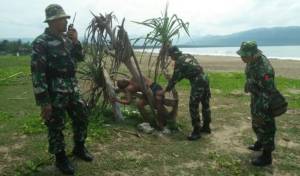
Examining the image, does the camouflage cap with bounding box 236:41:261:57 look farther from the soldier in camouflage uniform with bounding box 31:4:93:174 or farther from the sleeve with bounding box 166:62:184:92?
the soldier in camouflage uniform with bounding box 31:4:93:174

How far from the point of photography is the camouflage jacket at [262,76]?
6316 millimetres

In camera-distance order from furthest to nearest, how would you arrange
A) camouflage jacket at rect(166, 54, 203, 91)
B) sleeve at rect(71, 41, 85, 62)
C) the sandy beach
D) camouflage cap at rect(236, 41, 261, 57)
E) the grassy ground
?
the sandy beach, camouflage jacket at rect(166, 54, 203, 91), camouflage cap at rect(236, 41, 261, 57), the grassy ground, sleeve at rect(71, 41, 85, 62)

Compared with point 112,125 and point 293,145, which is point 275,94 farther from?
point 112,125

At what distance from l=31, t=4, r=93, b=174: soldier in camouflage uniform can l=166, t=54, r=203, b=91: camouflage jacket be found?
2558 mm

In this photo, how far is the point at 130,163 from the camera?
646 centimetres

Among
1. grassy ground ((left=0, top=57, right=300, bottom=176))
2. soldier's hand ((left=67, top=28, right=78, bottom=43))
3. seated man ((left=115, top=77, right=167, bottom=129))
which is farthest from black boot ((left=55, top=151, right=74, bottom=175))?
seated man ((left=115, top=77, right=167, bottom=129))

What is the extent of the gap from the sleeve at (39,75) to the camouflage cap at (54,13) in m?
0.39

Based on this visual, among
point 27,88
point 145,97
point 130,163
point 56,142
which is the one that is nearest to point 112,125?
point 145,97

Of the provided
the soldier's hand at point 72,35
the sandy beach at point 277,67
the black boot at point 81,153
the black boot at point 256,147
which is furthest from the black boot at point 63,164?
the sandy beach at point 277,67

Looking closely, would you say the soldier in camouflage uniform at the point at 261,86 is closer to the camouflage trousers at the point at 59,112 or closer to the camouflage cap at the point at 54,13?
the camouflage trousers at the point at 59,112

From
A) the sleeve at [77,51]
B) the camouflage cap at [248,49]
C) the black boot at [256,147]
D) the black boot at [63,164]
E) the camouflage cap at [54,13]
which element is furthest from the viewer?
the black boot at [256,147]

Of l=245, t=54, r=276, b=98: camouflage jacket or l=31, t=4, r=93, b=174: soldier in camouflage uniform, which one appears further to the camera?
l=245, t=54, r=276, b=98: camouflage jacket

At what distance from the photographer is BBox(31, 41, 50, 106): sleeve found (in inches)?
208

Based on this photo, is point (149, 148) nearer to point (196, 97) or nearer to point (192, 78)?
point (196, 97)
